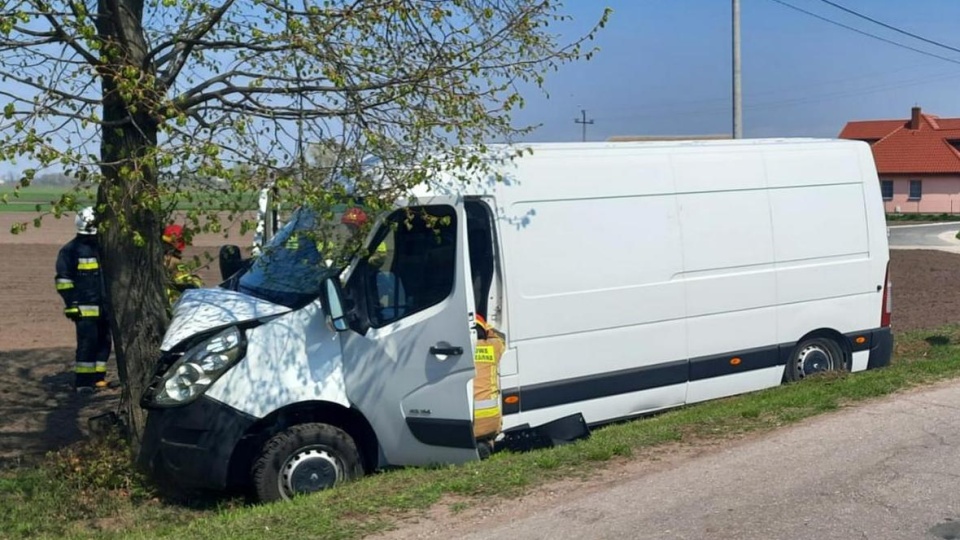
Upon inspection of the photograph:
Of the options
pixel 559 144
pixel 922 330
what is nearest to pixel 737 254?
pixel 559 144

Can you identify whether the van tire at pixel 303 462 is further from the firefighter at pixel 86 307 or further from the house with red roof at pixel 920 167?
the house with red roof at pixel 920 167

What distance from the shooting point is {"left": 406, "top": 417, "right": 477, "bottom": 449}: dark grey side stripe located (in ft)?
23.7

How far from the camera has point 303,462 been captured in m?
6.99

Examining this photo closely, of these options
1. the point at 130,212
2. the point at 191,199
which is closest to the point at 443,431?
the point at 191,199

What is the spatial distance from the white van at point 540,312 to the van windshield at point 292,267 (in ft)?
0.08

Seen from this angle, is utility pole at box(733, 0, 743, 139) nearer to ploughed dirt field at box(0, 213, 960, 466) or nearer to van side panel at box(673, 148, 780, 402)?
ploughed dirt field at box(0, 213, 960, 466)

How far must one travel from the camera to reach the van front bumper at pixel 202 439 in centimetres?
682

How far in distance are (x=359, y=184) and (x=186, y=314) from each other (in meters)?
1.48

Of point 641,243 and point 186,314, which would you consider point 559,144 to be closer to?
point 641,243

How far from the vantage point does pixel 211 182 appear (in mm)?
6688

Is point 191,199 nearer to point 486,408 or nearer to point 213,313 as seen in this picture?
point 213,313

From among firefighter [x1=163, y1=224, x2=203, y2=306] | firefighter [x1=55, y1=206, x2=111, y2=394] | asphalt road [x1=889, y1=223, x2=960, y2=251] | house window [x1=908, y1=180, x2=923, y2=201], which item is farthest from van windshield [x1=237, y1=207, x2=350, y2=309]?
house window [x1=908, y1=180, x2=923, y2=201]

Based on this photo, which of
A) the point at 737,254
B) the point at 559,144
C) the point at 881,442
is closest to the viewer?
the point at 881,442

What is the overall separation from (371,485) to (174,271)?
142 inches
